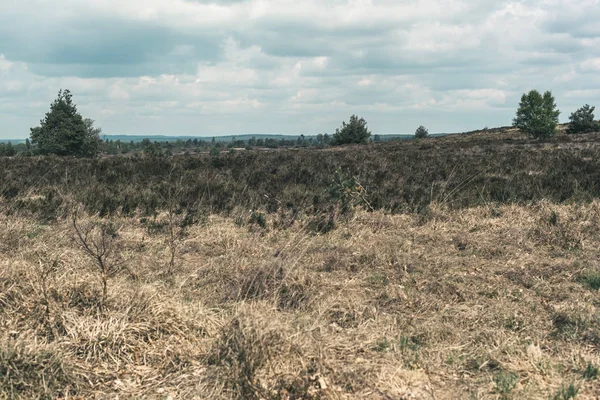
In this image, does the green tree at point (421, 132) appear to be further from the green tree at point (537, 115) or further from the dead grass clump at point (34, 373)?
the dead grass clump at point (34, 373)

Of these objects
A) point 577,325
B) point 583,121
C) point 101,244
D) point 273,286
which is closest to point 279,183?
point 101,244

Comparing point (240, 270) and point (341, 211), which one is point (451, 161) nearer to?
point (341, 211)

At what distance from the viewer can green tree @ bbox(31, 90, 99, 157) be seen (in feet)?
115

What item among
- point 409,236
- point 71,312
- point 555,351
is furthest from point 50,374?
point 409,236

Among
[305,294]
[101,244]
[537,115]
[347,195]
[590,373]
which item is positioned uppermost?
[537,115]

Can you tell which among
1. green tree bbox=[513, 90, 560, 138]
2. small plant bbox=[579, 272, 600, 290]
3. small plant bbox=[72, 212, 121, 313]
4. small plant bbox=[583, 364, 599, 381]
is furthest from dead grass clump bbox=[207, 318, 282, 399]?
green tree bbox=[513, 90, 560, 138]

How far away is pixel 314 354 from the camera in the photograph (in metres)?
3.24

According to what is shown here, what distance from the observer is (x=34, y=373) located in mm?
2986

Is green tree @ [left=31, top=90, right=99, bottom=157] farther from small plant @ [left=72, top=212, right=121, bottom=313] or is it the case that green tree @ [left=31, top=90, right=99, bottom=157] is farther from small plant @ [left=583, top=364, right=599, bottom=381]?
small plant @ [left=583, top=364, right=599, bottom=381]

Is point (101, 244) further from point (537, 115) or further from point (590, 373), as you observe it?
point (537, 115)

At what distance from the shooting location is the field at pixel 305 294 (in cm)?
309

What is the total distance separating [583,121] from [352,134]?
77.1ft

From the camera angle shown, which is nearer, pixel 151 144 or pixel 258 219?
pixel 258 219

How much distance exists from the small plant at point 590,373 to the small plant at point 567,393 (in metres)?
0.30
